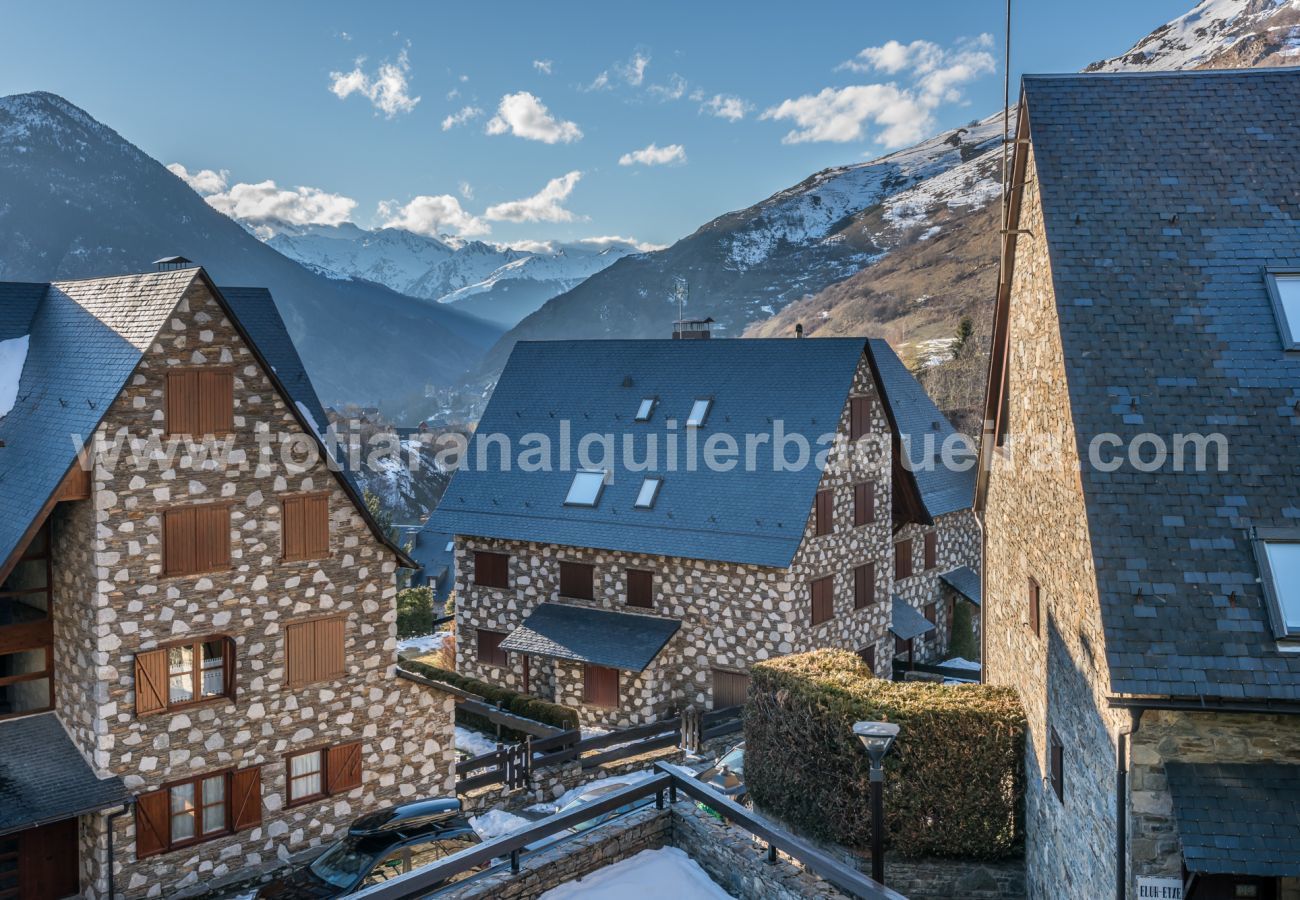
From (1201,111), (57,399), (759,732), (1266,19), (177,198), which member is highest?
(1266,19)

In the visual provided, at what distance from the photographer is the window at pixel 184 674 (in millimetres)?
14352

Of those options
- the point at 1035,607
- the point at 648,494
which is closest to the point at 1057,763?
the point at 1035,607

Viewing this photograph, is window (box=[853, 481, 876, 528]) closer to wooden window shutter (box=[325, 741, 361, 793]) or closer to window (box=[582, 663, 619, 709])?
window (box=[582, 663, 619, 709])

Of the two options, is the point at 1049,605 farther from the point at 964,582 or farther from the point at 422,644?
the point at 422,644

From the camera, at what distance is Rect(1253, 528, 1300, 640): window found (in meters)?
8.38

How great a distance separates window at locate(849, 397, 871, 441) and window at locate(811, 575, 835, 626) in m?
3.53

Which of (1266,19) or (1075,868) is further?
(1266,19)

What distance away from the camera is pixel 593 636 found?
76.5 ft

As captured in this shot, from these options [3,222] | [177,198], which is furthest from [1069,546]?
[177,198]

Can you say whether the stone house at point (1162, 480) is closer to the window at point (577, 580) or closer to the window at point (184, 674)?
the window at point (184, 674)

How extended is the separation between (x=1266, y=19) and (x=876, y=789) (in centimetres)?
17497

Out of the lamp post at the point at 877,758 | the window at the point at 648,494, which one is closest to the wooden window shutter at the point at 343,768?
the window at the point at 648,494

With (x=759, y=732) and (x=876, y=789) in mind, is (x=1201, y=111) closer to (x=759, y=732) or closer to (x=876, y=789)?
(x=876, y=789)

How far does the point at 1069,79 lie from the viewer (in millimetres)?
11781
